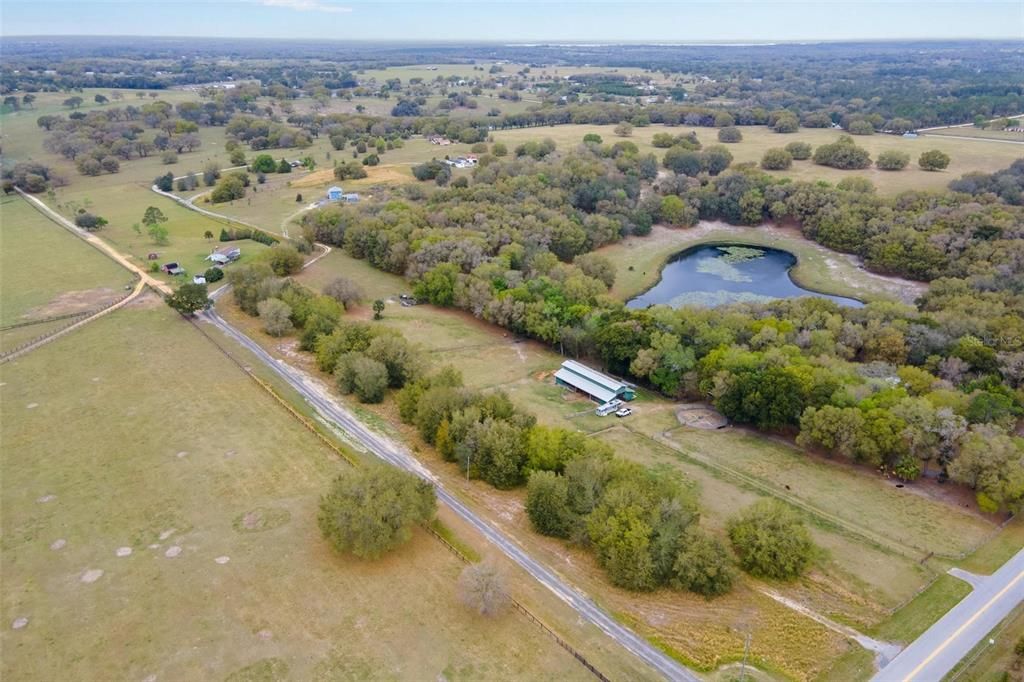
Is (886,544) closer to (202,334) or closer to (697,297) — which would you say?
(697,297)

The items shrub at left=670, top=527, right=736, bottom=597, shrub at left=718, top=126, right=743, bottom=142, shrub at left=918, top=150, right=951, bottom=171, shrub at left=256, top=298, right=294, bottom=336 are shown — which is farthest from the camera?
shrub at left=718, top=126, right=743, bottom=142

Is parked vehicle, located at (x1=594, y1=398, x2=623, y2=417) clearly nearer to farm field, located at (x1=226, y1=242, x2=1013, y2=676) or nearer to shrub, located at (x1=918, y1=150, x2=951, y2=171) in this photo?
farm field, located at (x1=226, y1=242, x2=1013, y2=676)

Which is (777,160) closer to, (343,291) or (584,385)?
(584,385)

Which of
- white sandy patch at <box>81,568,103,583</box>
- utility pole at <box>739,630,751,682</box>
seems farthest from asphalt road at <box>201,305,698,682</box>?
white sandy patch at <box>81,568,103,583</box>

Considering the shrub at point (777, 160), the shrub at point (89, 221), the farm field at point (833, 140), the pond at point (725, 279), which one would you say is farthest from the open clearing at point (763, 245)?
the shrub at point (89, 221)

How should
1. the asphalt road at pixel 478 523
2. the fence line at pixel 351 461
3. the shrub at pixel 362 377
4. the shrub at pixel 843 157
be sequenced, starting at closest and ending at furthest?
the fence line at pixel 351 461, the asphalt road at pixel 478 523, the shrub at pixel 362 377, the shrub at pixel 843 157

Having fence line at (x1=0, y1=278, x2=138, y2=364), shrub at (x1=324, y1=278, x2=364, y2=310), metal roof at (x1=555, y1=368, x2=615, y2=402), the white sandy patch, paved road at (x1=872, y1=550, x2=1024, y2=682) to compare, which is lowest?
metal roof at (x1=555, y1=368, x2=615, y2=402)

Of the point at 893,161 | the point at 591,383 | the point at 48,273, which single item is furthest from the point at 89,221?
the point at 893,161

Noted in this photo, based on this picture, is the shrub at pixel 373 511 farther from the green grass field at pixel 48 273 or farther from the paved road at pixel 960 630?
the green grass field at pixel 48 273
